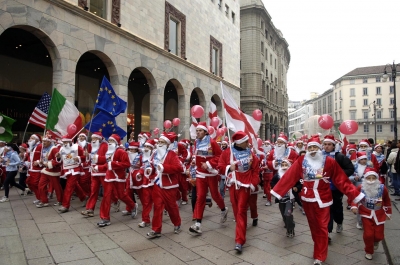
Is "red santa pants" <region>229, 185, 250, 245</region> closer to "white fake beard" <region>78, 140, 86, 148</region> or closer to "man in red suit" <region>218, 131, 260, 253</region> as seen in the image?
"man in red suit" <region>218, 131, 260, 253</region>

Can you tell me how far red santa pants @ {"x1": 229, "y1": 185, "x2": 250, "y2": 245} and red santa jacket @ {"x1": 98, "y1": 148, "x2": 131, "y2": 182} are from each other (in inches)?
108

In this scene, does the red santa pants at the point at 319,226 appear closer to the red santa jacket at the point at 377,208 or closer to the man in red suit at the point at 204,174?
the red santa jacket at the point at 377,208

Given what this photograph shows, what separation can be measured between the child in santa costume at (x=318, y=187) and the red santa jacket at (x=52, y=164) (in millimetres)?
6345

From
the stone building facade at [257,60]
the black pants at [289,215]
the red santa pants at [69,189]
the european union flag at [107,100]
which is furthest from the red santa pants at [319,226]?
the stone building facade at [257,60]

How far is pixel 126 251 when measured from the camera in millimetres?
5211

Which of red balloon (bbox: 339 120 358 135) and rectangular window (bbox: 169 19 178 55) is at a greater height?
rectangular window (bbox: 169 19 178 55)

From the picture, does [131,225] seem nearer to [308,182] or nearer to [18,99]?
[308,182]

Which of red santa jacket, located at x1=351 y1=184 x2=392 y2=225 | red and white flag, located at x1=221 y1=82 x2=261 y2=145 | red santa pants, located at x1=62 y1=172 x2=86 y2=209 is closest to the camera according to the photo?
red santa jacket, located at x1=351 y1=184 x2=392 y2=225

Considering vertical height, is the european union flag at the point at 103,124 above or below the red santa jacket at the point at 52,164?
above

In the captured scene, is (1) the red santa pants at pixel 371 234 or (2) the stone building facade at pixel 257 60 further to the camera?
(2) the stone building facade at pixel 257 60

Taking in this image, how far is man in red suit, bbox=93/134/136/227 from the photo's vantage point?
6828mm

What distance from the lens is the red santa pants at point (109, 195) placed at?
680cm

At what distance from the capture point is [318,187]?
15.8ft

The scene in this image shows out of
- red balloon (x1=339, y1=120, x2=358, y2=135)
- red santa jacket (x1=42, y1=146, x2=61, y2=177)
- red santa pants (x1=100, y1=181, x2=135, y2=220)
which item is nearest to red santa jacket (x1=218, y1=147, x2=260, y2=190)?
red santa pants (x1=100, y1=181, x2=135, y2=220)
